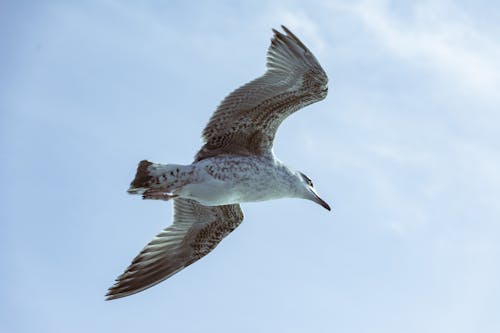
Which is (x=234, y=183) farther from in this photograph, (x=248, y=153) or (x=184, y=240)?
(x=184, y=240)

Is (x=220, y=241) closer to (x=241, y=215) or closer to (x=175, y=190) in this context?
(x=241, y=215)

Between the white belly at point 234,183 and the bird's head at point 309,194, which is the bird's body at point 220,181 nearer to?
the white belly at point 234,183

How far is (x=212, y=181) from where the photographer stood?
13164 millimetres

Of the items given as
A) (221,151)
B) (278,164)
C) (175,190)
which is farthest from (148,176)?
(278,164)

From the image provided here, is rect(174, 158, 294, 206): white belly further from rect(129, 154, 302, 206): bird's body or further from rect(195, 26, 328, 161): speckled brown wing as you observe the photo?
rect(195, 26, 328, 161): speckled brown wing

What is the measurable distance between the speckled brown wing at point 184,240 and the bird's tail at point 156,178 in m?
1.68

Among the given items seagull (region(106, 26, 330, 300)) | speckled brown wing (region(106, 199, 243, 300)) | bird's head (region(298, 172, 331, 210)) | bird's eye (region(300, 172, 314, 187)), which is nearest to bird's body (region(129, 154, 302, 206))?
seagull (region(106, 26, 330, 300))

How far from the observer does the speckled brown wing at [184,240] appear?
47.2ft

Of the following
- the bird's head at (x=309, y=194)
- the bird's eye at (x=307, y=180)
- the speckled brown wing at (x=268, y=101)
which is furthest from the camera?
the bird's eye at (x=307, y=180)

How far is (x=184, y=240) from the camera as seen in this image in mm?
14773

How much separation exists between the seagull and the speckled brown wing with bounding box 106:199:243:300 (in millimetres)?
212

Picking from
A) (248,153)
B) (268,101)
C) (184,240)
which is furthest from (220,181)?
(184,240)

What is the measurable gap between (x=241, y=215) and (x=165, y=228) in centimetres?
147

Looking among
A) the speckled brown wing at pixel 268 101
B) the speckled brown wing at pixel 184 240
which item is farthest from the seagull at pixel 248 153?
the speckled brown wing at pixel 184 240
